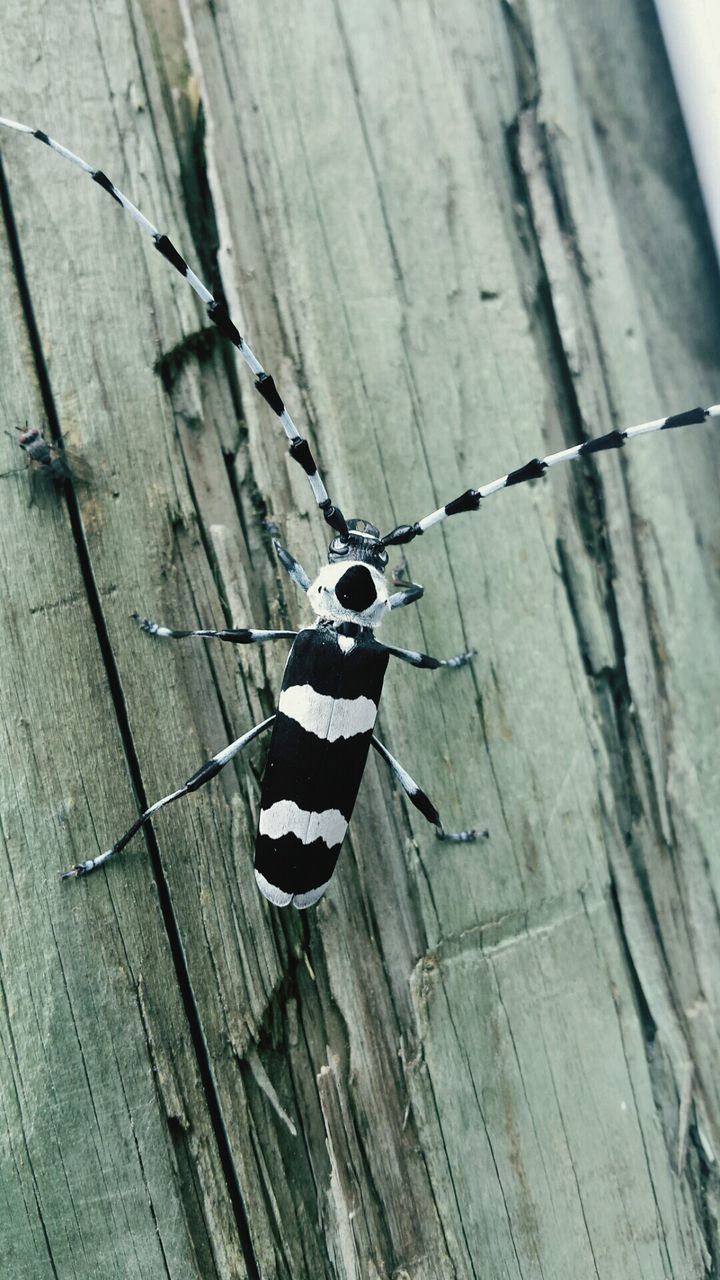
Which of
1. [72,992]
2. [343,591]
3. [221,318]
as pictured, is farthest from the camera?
[343,591]

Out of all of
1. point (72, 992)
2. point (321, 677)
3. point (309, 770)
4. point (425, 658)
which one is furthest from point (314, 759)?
point (72, 992)

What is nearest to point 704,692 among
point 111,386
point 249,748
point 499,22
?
point 249,748

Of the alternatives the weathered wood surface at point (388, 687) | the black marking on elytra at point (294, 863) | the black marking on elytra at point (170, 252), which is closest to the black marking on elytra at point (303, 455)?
the weathered wood surface at point (388, 687)

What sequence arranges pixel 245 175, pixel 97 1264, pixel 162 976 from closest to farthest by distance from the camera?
pixel 97 1264, pixel 162 976, pixel 245 175

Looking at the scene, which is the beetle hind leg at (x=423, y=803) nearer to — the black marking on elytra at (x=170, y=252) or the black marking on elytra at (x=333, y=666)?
the black marking on elytra at (x=333, y=666)

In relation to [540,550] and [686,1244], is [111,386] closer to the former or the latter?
[540,550]

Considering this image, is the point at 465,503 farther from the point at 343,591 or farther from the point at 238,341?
the point at 238,341
